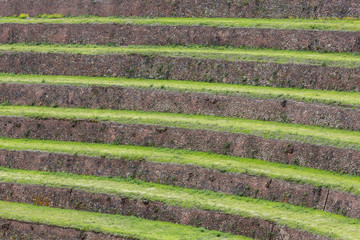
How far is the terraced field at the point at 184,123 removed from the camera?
21812mm

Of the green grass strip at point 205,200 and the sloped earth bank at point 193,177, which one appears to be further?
the sloped earth bank at point 193,177

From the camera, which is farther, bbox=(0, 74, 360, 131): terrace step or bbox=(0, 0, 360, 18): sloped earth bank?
bbox=(0, 0, 360, 18): sloped earth bank

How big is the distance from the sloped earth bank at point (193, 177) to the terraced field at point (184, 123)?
42mm

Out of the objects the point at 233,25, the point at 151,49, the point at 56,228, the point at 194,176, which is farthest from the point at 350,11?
the point at 56,228

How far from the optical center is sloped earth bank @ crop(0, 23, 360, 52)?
2817 cm

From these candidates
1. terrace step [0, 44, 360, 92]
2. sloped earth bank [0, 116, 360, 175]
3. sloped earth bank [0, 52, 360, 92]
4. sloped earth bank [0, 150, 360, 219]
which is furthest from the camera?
terrace step [0, 44, 360, 92]

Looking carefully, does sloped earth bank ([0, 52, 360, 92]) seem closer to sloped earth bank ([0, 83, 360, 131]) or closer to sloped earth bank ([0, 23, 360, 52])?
sloped earth bank ([0, 83, 360, 131])

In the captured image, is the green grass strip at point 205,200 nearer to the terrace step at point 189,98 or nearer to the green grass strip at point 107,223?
the green grass strip at point 107,223

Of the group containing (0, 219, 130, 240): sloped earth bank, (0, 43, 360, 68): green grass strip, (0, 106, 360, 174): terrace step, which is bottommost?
(0, 219, 130, 240): sloped earth bank

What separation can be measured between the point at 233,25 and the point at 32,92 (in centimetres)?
966

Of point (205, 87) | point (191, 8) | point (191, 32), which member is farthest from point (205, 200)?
point (191, 8)

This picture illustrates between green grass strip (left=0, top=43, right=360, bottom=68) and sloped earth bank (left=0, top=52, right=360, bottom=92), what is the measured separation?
250mm

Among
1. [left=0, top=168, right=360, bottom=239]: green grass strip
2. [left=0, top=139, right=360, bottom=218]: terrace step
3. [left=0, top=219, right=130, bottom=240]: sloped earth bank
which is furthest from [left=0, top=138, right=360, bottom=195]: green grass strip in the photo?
[left=0, top=219, right=130, bottom=240]: sloped earth bank

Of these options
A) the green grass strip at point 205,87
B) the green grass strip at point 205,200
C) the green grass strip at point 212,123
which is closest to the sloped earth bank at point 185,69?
the green grass strip at point 205,87
